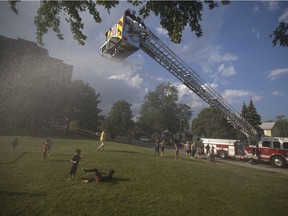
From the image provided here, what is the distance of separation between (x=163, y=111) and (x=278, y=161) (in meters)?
43.7

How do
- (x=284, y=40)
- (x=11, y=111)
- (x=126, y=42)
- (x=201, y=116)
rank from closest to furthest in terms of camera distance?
(x=284, y=40) < (x=126, y=42) < (x=11, y=111) < (x=201, y=116)

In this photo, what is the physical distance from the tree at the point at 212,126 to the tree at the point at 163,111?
13.7 ft

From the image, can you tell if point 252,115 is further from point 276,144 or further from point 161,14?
point 161,14

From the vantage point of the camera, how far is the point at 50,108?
40156mm

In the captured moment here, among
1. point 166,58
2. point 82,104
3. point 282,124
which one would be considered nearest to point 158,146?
point 166,58

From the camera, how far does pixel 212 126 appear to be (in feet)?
197

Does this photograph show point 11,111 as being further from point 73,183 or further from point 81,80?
point 73,183

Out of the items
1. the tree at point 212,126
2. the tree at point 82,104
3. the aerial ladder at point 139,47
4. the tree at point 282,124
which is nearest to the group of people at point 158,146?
the aerial ladder at point 139,47

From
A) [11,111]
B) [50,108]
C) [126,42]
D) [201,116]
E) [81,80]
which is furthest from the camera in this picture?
[201,116]

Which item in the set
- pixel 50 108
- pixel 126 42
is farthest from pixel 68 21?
pixel 50 108

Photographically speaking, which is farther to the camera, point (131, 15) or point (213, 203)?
point (131, 15)

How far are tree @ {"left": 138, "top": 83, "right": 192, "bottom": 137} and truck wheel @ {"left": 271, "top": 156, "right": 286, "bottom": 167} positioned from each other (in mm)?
41764

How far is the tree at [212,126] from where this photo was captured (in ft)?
184

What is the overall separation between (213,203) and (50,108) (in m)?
40.1
